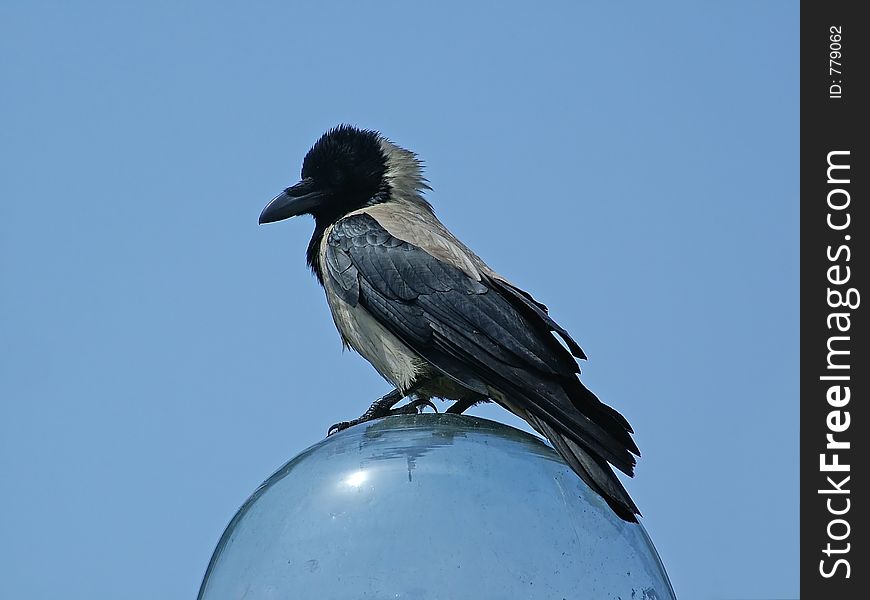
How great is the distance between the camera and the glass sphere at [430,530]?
3.86 meters

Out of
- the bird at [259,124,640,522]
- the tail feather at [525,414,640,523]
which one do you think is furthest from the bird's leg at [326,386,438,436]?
the tail feather at [525,414,640,523]

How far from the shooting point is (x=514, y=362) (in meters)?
Result: 5.09

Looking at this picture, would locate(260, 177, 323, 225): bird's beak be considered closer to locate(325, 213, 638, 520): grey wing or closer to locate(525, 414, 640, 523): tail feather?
locate(325, 213, 638, 520): grey wing

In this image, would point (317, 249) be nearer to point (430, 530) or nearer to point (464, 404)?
point (464, 404)

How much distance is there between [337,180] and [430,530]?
3361mm

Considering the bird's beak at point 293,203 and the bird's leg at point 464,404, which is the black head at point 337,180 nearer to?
the bird's beak at point 293,203

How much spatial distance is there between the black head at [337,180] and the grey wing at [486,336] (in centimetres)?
74

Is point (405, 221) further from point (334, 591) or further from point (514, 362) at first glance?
point (334, 591)

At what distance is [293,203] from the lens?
688 centimetres

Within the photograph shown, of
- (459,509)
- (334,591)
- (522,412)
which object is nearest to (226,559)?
(334,591)

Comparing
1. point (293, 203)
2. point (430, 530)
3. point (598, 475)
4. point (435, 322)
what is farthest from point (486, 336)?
point (293, 203)

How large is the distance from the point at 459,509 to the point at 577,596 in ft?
1.29

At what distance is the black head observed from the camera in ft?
22.6

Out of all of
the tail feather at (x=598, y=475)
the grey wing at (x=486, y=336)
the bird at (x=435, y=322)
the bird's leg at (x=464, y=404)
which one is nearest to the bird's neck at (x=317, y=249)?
the bird at (x=435, y=322)
